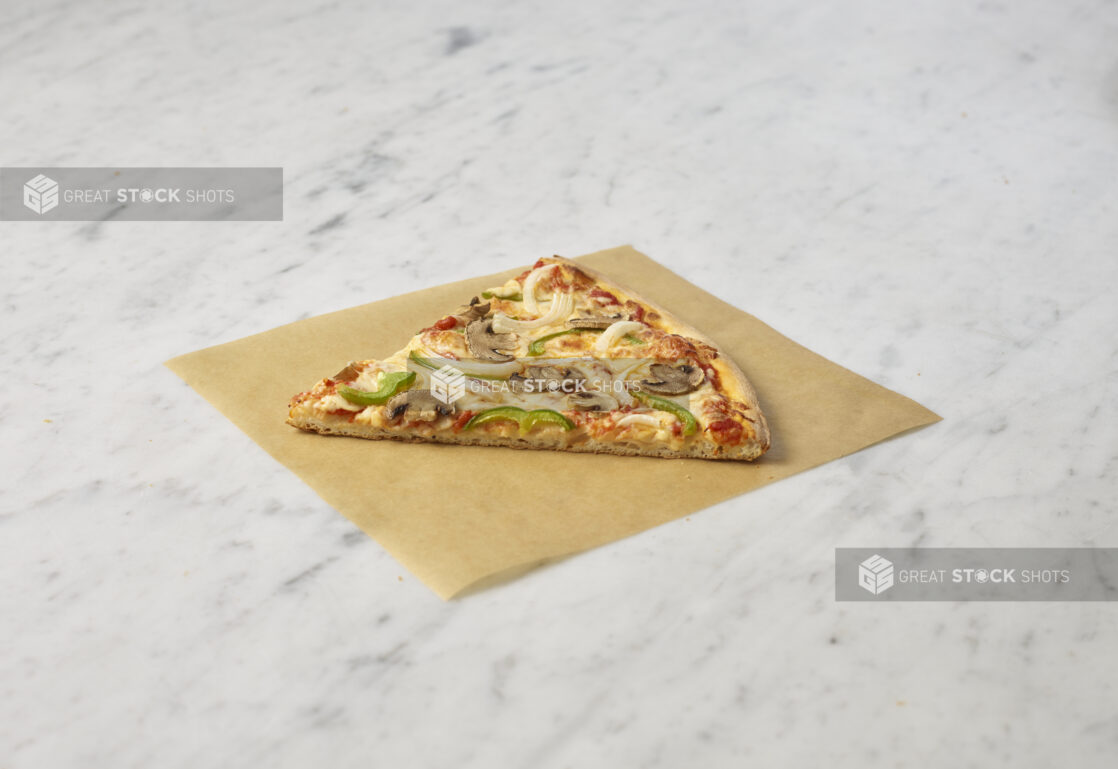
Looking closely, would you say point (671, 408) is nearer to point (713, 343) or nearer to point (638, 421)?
point (638, 421)

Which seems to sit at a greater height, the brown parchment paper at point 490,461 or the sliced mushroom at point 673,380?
the sliced mushroom at point 673,380

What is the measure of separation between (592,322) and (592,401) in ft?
1.55

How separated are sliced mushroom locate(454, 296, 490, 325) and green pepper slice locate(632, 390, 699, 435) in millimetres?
719

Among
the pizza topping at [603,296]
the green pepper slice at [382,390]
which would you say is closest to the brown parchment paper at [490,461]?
the green pepper slice at [382,390]

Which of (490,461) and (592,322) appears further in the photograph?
(592,322)

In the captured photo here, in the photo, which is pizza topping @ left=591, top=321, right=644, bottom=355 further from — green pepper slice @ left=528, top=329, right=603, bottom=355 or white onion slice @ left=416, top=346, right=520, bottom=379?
white onion slice @ left=416, top=346, right=520, bottom=379

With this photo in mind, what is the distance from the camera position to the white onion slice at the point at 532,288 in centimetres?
397

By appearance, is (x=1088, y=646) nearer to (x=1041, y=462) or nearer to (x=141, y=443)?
(x=1041, y=462)

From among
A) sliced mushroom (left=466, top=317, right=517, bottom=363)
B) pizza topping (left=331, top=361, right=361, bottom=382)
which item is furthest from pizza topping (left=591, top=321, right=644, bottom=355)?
pizza topping (left=331, top=361, right=361, bottom=382)

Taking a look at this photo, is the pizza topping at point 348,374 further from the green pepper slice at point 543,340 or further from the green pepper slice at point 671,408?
the green pepper slice at point 671,408

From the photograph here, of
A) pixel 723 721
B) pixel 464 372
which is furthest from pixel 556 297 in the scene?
pixel 723 721

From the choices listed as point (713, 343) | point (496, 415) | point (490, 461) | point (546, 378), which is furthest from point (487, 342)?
point (713, 343)

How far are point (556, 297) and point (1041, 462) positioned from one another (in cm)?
169

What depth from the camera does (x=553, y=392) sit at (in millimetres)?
3479
